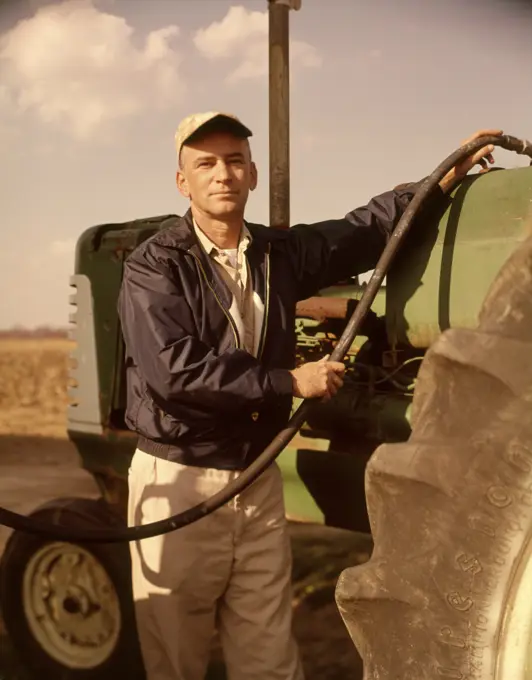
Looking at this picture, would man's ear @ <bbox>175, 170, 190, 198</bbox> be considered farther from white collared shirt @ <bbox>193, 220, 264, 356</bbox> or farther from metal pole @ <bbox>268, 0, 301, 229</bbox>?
metal pole @ <bbox>268, 0, 301, 229</bbox>

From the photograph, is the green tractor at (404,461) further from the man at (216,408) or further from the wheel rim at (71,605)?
the man at (216,408)

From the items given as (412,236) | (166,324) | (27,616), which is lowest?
(27,616)

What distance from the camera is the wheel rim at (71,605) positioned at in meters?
2.54

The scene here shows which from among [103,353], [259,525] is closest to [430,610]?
[259,525]

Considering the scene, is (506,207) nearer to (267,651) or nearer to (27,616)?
(267,651)

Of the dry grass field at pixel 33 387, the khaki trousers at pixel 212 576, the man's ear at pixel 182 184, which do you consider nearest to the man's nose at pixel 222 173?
the man's ear at pixel 182 184

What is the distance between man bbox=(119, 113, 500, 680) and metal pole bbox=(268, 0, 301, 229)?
2.86 feet

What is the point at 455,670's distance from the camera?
3.87 ft

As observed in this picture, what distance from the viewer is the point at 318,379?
1691 mm

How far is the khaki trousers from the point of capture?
1.85 metres

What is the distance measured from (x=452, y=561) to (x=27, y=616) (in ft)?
6.46

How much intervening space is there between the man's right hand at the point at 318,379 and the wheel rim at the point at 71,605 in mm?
1188

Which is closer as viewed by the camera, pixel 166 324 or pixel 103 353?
pixel 166 324

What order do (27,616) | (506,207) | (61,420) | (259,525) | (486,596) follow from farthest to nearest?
(61,420), (27,616), (259,525), (506,207), (486,596)
